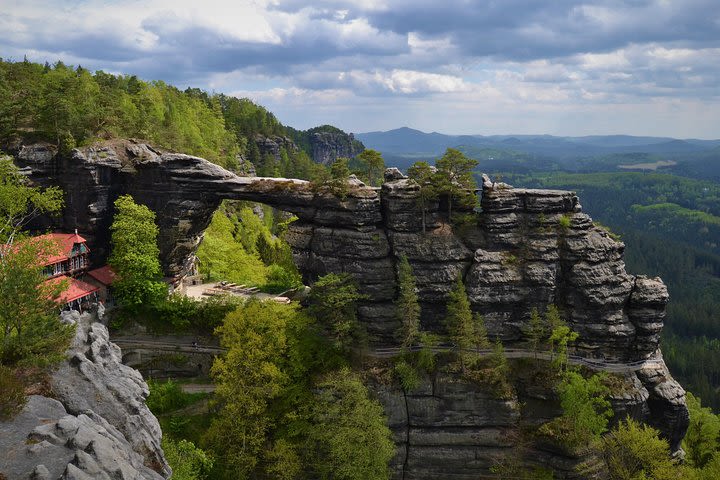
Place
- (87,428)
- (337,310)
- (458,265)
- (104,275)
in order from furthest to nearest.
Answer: (104,275) → (458,265) → (337,310) → (87,428)

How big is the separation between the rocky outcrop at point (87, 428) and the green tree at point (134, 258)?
14011 millimetres

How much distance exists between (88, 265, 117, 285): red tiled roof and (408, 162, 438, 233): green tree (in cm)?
2933

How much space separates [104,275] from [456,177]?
34056 mm

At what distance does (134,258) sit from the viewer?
46.3 meters

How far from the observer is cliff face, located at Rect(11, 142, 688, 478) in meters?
44.3

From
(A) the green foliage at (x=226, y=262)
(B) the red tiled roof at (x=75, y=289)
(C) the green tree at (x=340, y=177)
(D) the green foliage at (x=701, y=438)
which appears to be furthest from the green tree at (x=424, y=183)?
(D) the green foliage at (x=701, y=438)

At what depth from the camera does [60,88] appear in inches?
1941

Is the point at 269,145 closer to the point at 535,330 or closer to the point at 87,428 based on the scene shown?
the point at 535,330

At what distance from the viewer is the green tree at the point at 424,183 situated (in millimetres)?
45213

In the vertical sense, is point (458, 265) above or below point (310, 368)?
above

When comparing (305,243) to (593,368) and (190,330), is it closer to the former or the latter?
(190,330)

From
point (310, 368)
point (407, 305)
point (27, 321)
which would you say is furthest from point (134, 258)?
Result: point (407, 305)

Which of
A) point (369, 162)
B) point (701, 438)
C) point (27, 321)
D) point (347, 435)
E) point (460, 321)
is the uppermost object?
point (369, 162)

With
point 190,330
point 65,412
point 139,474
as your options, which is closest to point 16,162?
point 190,330
